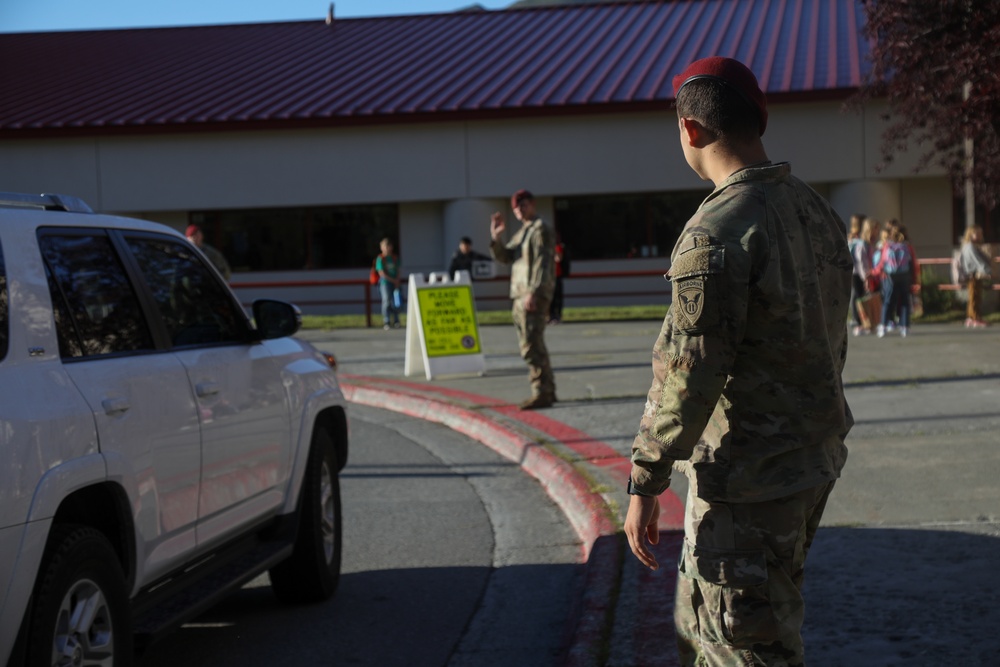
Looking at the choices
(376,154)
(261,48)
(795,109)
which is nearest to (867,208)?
(795,109)

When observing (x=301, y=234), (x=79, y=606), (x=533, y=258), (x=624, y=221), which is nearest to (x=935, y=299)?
(x=624, y=221)

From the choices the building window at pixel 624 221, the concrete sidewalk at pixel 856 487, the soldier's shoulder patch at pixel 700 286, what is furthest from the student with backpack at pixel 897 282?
the soldier's shoulder patch at pixel 700 286

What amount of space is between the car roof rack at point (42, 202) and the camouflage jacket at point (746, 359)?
237 cm

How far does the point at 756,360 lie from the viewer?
306cm

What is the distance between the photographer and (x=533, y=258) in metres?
10.6

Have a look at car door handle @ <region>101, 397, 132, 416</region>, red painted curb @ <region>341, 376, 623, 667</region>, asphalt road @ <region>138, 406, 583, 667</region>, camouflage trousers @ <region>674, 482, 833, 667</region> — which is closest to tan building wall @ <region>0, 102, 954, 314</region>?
red painted curb @ <region>341, 376, 623, 667</region>

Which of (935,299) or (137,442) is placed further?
(935,299)

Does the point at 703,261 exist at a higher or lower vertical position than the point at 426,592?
higher

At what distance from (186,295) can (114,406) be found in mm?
1254

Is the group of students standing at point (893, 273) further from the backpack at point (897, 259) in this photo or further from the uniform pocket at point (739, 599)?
A: the uniform pocket at point (739, 599)

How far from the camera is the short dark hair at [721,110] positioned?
10.0 ft

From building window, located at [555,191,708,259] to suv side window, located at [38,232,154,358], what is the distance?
22.8 metres

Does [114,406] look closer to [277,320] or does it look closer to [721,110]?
[277,320]

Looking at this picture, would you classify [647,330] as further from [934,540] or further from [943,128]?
[934,540]
